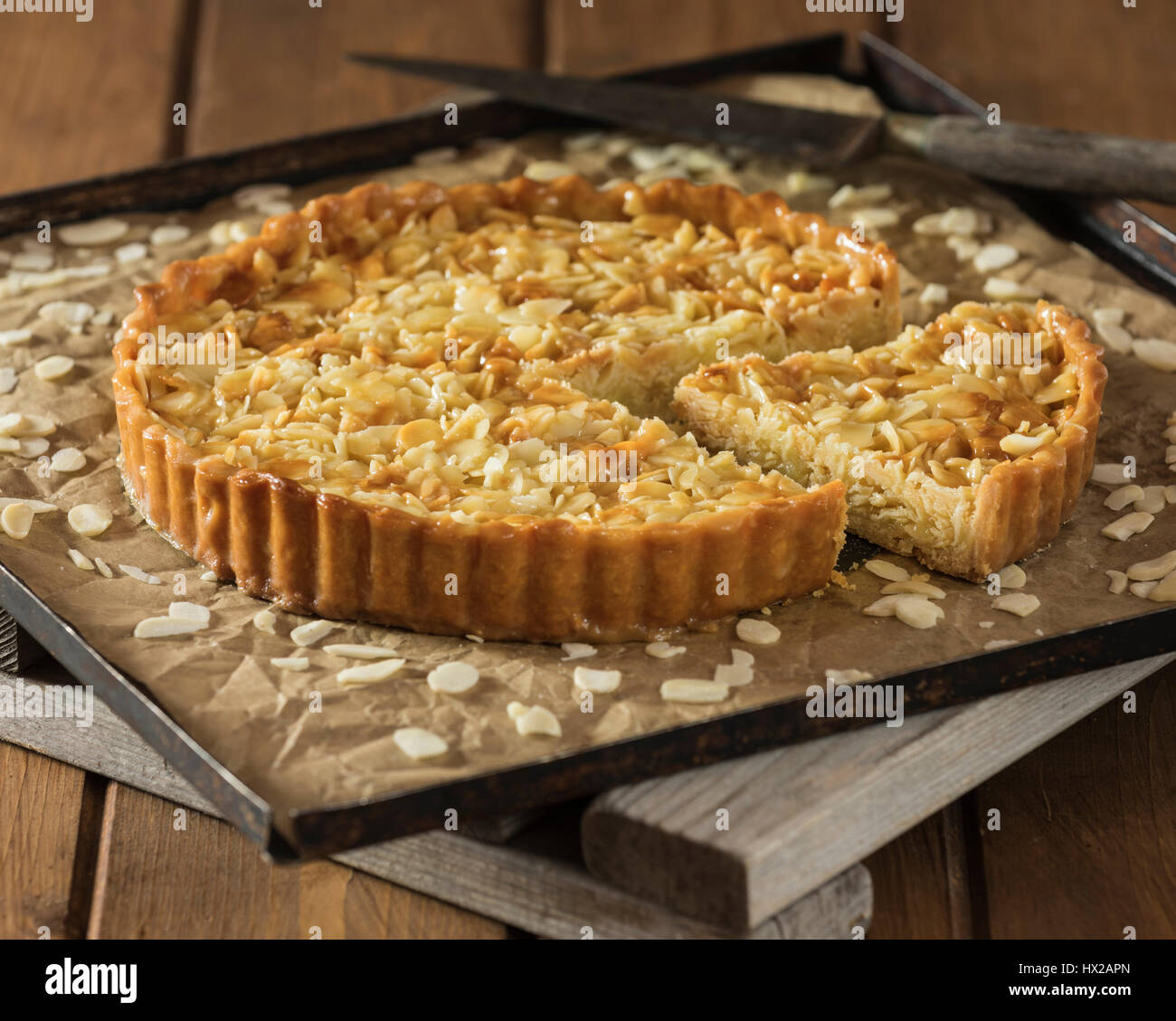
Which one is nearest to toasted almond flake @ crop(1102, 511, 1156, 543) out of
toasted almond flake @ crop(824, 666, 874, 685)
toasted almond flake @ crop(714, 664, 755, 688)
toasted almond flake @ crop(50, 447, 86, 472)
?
toasted almond flake @ crop(824, 666, 874, 685)

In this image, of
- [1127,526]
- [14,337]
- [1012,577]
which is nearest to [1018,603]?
[1012,577]

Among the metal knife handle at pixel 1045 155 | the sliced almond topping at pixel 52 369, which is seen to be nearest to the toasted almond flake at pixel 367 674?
the sliced almond topping at pixel 52 369

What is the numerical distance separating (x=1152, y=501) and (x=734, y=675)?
892 mm

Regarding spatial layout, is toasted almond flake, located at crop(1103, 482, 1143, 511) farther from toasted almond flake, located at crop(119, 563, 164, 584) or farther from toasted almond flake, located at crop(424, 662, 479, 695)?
toasted almond flake, located at crop(119, 563, 164, 584)

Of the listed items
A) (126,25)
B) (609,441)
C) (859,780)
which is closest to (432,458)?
(609,441)

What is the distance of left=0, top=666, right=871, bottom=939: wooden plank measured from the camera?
2215 millimetres

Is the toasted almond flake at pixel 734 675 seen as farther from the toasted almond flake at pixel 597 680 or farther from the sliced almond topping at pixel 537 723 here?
the sliced almond topping at pixel 537 723

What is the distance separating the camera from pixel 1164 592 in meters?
2.56

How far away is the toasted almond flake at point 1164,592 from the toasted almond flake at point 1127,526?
174mm

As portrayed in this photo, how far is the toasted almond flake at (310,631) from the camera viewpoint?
8.17 ft

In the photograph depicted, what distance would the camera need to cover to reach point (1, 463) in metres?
2.89

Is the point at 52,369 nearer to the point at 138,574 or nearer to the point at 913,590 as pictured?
the point at 138,574

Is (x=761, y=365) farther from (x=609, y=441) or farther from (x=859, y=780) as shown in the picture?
(x=859, y=780)

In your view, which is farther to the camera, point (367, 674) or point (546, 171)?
point (546, 171)
